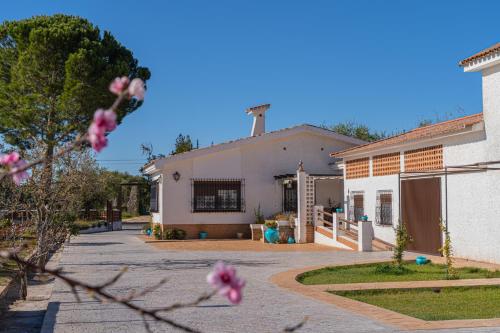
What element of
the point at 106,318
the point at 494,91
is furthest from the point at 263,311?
the point at 494,91

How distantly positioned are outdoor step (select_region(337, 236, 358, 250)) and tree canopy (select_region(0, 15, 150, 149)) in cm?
954

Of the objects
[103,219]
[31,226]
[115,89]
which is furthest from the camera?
[103,219]

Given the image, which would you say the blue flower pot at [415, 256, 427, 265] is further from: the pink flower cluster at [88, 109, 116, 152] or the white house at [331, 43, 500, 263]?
the pink flower cluster at [88, 109, 116, 152]

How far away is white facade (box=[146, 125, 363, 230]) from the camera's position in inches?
1089

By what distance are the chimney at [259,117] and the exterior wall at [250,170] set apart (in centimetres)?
355

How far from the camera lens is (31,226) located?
13.2 m

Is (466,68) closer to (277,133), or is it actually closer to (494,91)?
(494,91)

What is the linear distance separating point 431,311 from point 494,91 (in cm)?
797

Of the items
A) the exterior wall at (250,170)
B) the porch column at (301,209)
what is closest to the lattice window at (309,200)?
the porch column at (301,209)

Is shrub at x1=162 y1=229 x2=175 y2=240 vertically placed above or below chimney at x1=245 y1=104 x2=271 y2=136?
below

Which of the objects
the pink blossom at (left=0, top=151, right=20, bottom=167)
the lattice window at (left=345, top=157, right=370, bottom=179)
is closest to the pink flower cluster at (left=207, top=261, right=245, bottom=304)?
the pink blossom at (left=0, top=151, right=20, bottom=167)

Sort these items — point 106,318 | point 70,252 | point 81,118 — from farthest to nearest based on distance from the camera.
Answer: point 81,118 → point 70,252 → point 106,318

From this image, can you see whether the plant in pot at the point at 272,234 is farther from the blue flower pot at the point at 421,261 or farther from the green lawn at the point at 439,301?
the green lawn at the point at 439,301

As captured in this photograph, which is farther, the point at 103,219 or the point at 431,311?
the point at 103,219
